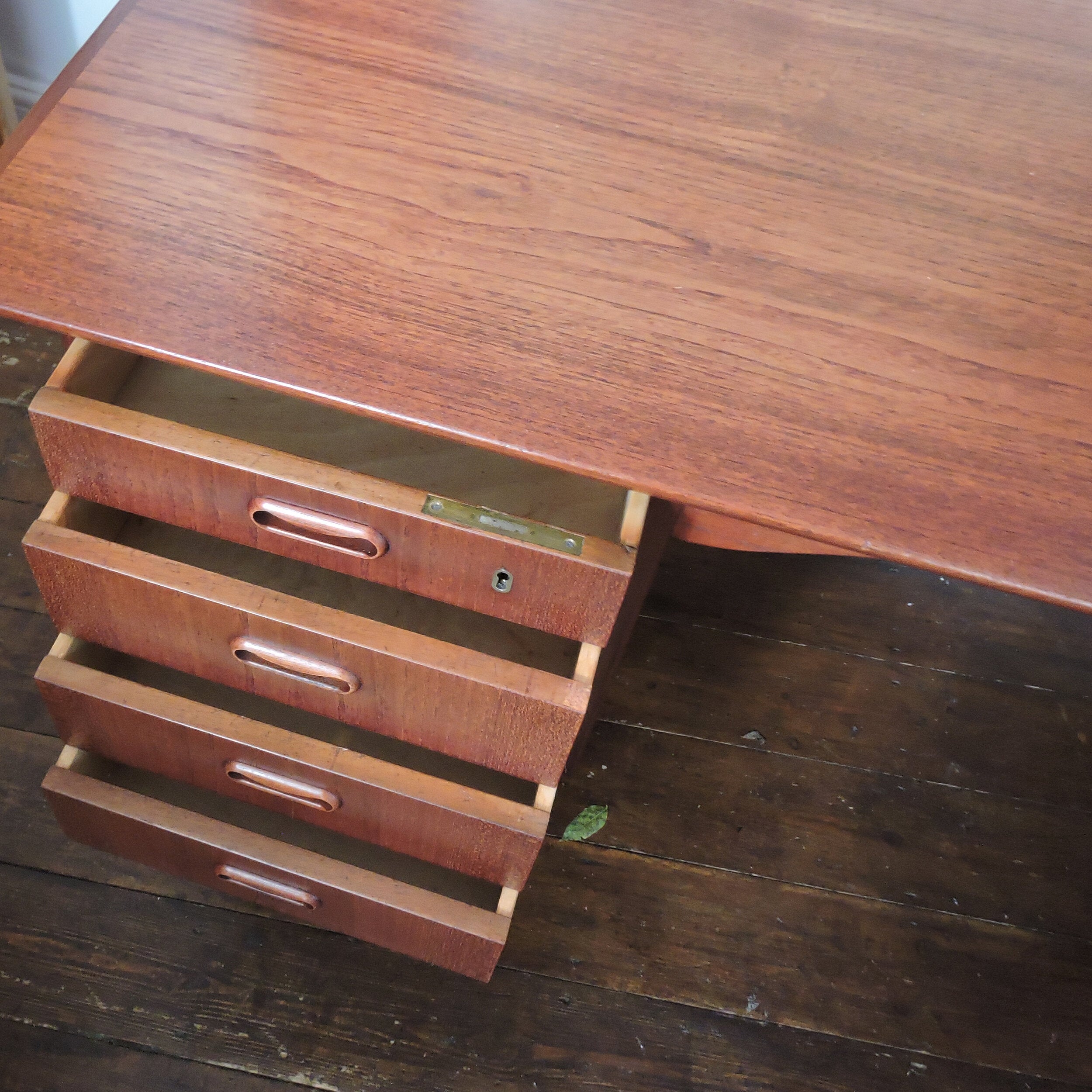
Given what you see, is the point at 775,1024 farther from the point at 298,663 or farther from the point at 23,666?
the point at 23,666

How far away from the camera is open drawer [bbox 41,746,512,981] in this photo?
96 centimetres

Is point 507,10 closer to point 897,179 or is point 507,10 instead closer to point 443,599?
point 897,179

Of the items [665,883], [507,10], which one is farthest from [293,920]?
[507,10]

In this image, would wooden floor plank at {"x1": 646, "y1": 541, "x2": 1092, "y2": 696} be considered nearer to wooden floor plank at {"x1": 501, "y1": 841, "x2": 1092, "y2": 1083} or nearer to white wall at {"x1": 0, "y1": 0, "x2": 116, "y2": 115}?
wooden floor plank at {"x1": 501, "y1": 841, "x2": 1092, "y2": 1083}

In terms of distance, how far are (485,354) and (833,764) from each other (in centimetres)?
89

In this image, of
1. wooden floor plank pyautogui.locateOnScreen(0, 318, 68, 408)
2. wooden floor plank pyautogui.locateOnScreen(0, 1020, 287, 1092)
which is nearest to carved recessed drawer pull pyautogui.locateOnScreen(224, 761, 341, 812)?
wooden floor plank pyautogui.locateOnScreen(0, 1020, 287, 1092)

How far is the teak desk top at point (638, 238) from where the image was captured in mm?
639

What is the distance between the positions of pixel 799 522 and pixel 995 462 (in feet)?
0.47

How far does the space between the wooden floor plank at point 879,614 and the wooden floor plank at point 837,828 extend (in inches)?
7.3

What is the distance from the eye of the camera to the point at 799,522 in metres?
0.62

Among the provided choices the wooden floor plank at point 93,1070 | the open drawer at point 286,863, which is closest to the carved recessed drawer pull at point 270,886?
the open drawer at point 286,863

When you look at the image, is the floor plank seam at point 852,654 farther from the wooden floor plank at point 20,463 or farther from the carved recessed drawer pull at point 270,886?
the wooden floor plank at point 20,463

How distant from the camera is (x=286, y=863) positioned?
97cm

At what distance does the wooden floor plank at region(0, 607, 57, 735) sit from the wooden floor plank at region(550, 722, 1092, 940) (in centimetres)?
64
